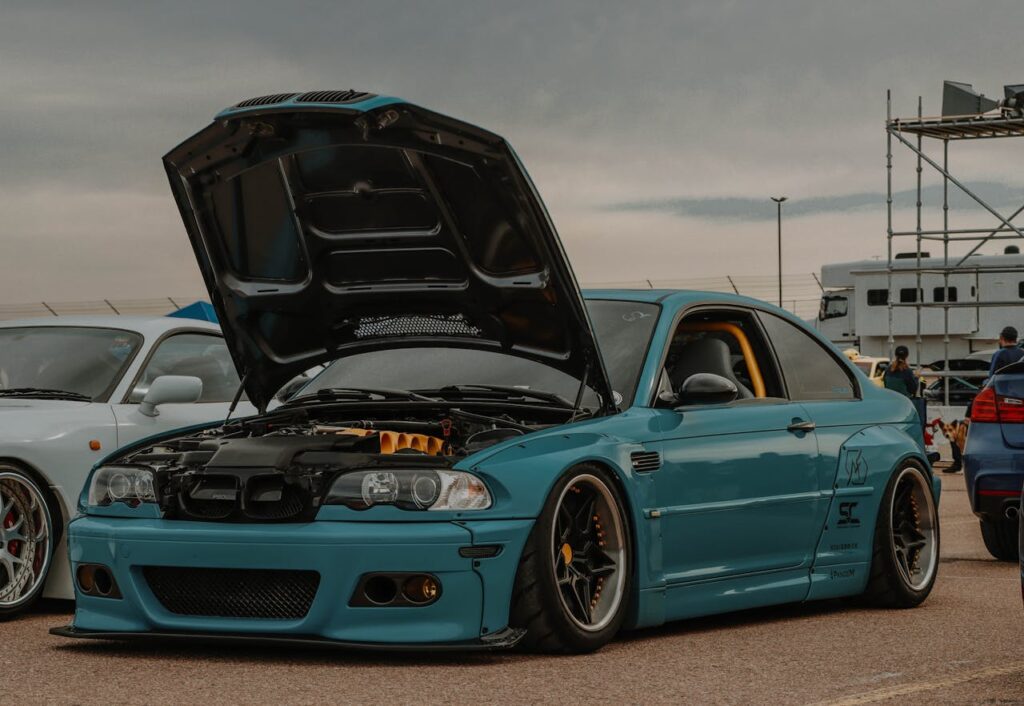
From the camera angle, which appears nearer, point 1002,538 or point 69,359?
point 69,359

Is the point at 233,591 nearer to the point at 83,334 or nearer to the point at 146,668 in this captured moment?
the point at 146,668

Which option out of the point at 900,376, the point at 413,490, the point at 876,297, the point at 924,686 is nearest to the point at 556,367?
the point at 413,490

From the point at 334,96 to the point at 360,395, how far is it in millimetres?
1503

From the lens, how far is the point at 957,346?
40688 mm

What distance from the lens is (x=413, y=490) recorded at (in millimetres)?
6020

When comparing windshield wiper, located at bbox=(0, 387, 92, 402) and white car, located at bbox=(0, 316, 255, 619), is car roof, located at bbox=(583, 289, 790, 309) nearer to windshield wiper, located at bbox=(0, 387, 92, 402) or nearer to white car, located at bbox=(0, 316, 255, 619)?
white car, located at bbox=(0, 316, 255, 619)

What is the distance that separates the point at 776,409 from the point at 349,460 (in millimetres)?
2312

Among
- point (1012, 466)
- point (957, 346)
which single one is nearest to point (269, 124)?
point (1012, 466)

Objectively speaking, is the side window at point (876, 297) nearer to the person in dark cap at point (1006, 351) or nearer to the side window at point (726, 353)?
the person in dark cap at point (1006, 351)

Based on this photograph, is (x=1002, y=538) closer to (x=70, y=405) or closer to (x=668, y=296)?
(x=668, y=296)

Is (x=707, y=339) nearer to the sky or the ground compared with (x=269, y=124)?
nearer to the ground

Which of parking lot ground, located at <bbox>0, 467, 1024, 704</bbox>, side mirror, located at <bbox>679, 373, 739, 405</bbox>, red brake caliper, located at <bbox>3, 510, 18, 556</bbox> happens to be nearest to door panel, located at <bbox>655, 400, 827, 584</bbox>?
side mirror, located at <bbox>679, 373, 739, 405</bbox>

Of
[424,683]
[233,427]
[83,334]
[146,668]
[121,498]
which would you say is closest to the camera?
[424,683]

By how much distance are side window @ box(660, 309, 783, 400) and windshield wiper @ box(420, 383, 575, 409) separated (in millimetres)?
645
